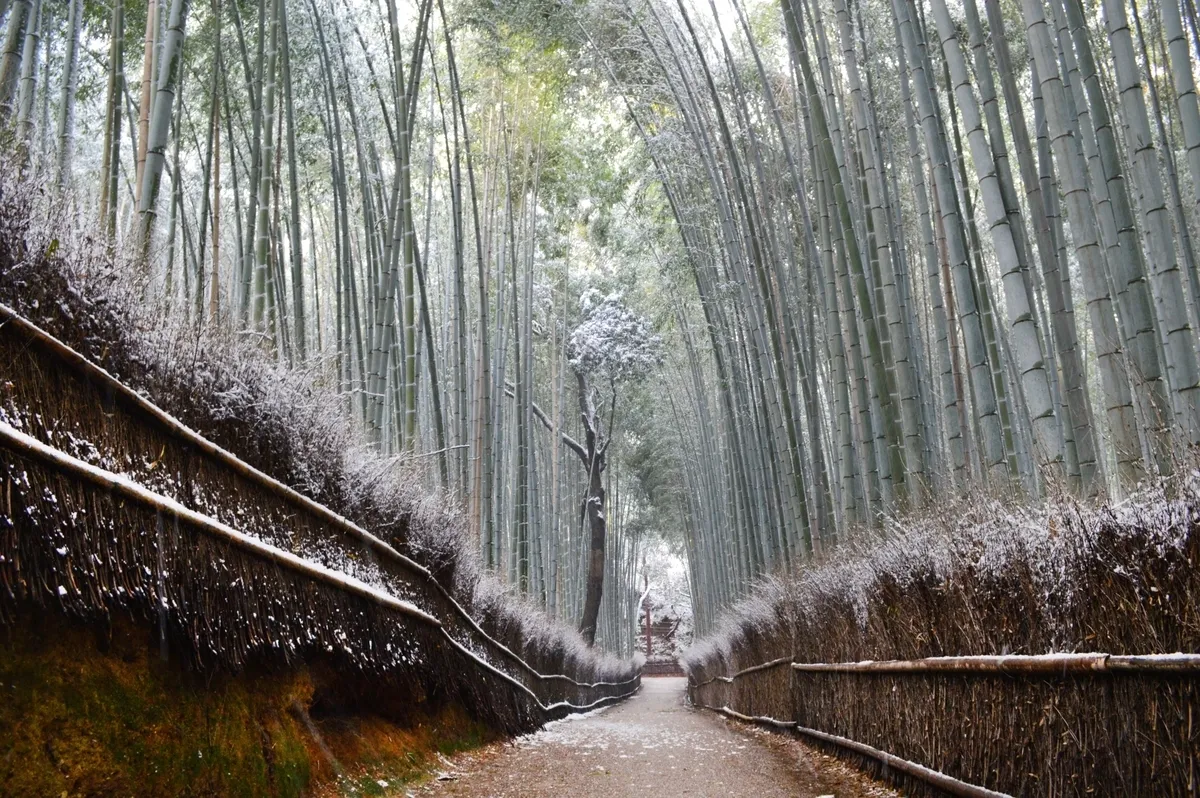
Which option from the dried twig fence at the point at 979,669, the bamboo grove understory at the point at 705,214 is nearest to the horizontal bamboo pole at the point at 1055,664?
the dried twig fence at the point at 979,669

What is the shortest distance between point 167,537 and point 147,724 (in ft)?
1.13

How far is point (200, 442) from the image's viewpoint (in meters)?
2.13

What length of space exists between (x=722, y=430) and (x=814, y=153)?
6.20 meters

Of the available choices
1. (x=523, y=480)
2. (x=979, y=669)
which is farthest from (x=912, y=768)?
(x=523, y=480)

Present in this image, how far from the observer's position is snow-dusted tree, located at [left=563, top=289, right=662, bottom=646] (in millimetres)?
12344

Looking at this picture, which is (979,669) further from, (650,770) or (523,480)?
(523,480)

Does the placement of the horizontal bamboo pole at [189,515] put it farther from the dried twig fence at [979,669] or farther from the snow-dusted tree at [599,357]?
the snow-dusted tree at [599,357]

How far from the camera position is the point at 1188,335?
247 cm

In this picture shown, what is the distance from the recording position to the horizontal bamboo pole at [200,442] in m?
1.62

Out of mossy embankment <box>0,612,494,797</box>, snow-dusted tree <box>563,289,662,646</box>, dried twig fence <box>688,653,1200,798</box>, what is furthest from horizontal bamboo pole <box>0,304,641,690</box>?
snow-dusted tree <box>563,289,662,646</box>

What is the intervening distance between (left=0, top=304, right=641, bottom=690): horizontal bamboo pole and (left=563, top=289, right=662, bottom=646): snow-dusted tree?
335 inches

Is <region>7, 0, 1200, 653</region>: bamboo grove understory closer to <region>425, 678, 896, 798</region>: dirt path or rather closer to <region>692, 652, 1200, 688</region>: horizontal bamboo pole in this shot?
<region>692, 652, 1200, 688</region>: horizontal bamboo pole

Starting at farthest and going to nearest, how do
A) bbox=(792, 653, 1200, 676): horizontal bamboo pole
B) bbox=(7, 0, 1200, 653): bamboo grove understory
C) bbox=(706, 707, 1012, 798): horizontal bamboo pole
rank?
1. bbox=(7, 0, 1200, 653): bamboo grove understory
2. bbox=(706, 707, 1012, 798): horizontal bamboo pole
3. bbox=(792, 653, 1200, 676): horizontal bamboo pole

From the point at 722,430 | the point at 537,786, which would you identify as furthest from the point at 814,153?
the point at 722,430
